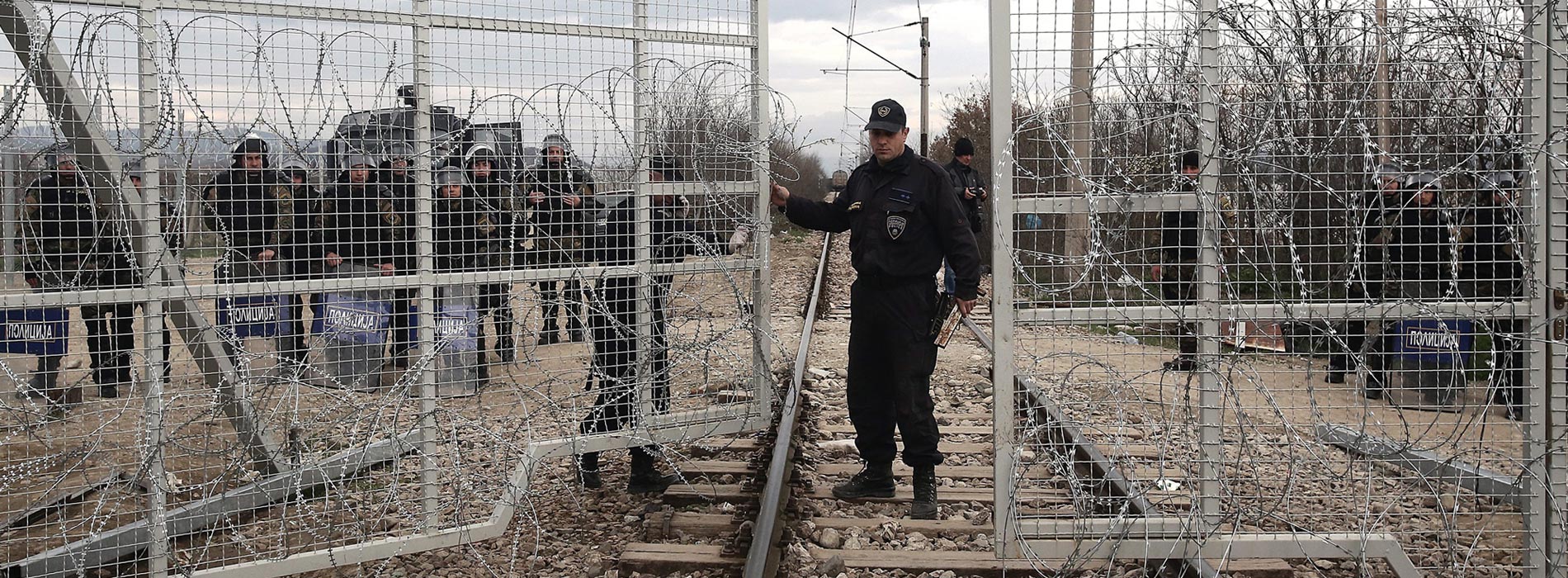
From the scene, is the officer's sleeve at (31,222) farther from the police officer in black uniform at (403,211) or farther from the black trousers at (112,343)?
the police officer in black uniform at (403,211)

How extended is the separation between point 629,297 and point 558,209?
1.96 feet

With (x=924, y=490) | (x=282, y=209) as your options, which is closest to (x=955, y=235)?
(x=924, y=490)

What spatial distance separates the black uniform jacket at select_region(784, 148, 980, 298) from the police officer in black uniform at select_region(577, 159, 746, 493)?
76 centimetres

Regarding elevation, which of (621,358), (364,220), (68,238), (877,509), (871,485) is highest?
(364,220)

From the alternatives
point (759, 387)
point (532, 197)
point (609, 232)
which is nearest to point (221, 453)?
point (532, 197)

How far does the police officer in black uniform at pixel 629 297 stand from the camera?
579 centimetres

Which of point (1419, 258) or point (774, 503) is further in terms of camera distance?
point (774, 503)

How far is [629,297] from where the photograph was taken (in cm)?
588

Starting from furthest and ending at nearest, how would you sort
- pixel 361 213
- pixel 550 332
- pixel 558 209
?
pixel 550 332, pixel 558 209, pixel 361 213

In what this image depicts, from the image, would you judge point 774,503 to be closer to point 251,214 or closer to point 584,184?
point 584,184

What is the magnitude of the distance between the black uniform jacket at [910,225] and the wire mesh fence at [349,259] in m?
0.66

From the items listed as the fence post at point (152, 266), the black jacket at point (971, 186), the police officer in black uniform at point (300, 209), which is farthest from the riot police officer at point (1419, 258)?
the fence post at point (152, 266)

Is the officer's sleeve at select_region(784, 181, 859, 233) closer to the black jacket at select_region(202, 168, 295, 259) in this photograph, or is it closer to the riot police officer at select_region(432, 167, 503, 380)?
the riot police officer at select_region(432, 167, 503, 380)

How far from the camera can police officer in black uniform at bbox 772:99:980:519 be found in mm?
5680
